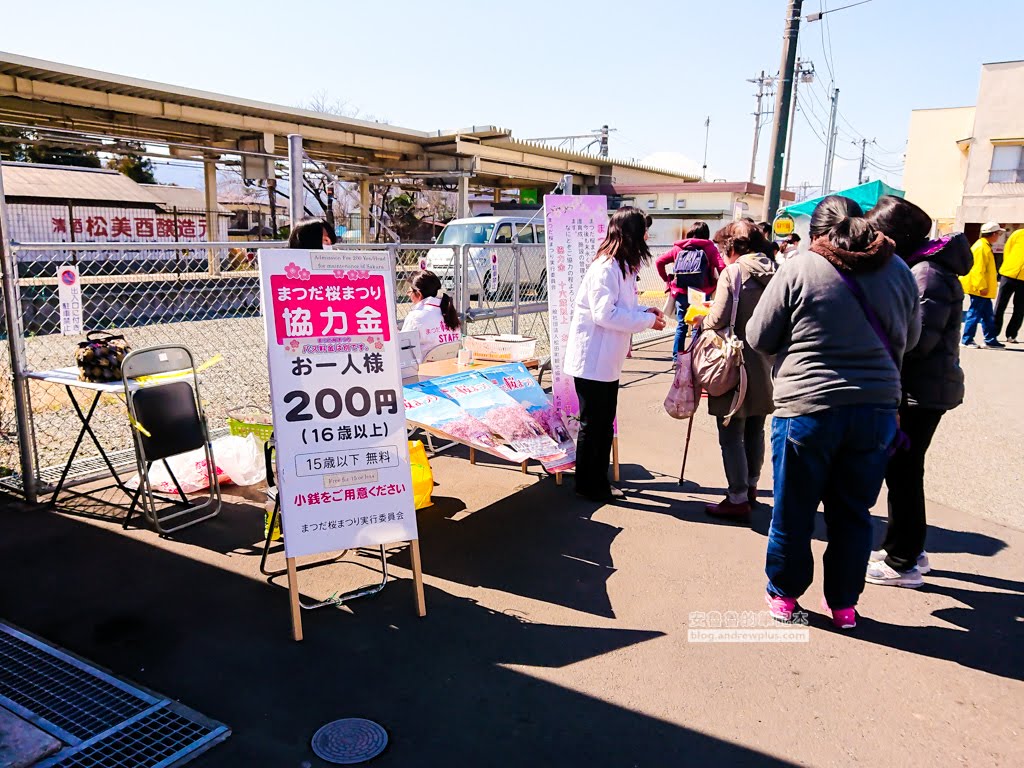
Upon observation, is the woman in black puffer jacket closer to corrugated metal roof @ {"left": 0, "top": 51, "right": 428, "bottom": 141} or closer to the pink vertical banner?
the pink vertical banner

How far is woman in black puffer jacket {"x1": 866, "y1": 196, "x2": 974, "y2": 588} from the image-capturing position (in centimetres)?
336

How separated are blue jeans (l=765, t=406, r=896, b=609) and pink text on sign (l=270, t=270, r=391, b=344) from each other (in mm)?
1933

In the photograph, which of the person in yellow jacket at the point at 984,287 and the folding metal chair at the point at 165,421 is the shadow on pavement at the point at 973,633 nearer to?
the folding metal chair at the point at 165,421

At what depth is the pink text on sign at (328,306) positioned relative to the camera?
3.14m

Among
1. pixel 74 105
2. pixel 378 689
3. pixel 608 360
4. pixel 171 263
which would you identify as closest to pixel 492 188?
pixel 171 263

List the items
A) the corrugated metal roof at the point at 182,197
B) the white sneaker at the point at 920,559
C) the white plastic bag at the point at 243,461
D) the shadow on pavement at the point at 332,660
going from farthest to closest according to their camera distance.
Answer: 1. the corrugated metal roof at the point at 182,197
2. the white plastic bag at the point at 243,461
3. the white sneaker at the point at 920,559
4. the shadow on pavement at the point at 332,660

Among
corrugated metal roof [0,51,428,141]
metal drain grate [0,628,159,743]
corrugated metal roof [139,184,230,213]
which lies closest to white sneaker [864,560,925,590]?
metal drain grate [0,628,159,743]

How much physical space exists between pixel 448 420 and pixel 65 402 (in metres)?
4.93

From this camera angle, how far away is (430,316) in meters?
5.52

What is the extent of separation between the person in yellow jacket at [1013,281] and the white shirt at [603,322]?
9.94 m

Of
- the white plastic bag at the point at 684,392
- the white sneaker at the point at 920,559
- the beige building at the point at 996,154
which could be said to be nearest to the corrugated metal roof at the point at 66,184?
the white plastic bag at the point at 684,392

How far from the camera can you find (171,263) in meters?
19.4

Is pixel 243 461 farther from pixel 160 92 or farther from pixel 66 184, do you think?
pixel 66 184

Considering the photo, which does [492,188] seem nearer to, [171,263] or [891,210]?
[171,263]
